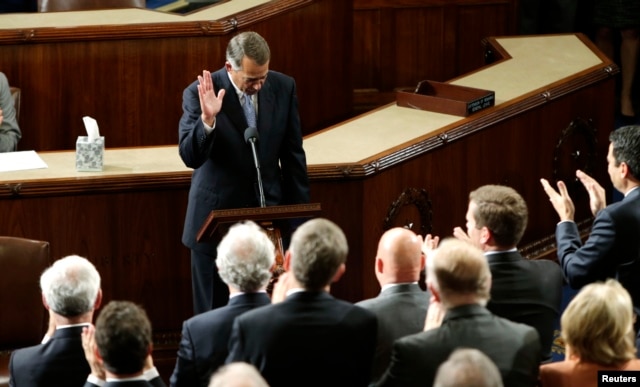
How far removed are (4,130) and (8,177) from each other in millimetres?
715

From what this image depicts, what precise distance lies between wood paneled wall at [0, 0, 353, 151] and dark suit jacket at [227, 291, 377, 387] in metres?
3.22

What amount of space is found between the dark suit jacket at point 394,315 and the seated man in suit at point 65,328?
84cm

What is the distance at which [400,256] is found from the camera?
13.6 ft

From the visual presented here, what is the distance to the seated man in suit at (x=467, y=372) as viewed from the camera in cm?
314

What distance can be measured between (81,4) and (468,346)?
4.64 metres

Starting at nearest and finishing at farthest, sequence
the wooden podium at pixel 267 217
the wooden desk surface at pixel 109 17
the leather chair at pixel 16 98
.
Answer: the wooden podium at pixel 267 217, the leather chair at pixel 16 98, the wooden desk surface at pixel 109 17

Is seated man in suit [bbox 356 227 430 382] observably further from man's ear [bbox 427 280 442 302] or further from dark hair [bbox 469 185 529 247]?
dark hair [bbox 469 185 529 247]

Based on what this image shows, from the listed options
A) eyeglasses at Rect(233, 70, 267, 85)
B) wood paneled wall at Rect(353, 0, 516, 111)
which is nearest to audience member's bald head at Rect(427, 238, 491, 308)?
eyeglasses at Rect(233, 70, 267, 85)

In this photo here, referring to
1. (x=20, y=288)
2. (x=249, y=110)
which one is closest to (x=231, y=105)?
(x=249, y=110)

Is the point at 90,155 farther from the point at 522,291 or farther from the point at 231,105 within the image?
the point at 522,291

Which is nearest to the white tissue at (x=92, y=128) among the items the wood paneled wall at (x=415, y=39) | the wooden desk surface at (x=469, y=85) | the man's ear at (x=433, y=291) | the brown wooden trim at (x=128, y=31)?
the wooden desk surface at (x=469, y=85)

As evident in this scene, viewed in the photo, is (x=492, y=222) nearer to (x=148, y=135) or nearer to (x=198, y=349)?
(x=198, y=349)

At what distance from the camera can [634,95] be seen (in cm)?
911

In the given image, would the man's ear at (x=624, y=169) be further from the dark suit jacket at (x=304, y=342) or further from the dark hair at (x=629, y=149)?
the dark suit jacket at (x=304, y=342)
